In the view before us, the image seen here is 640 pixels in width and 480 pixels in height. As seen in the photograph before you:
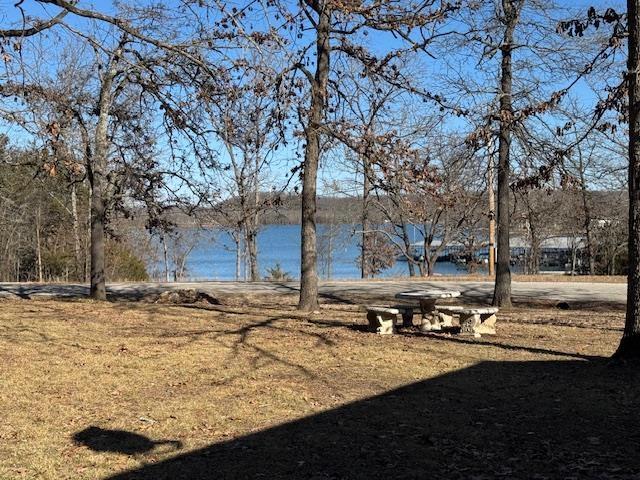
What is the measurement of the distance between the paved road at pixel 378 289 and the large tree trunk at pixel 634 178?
868 cm

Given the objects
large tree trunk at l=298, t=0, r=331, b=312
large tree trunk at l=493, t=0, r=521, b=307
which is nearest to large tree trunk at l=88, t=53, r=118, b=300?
large tree trunk at l=298, t=0, r=331, b=312

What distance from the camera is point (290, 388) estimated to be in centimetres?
680

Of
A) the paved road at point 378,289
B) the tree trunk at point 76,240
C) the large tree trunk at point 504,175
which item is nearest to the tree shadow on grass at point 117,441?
the large tree trunk at point 504,175

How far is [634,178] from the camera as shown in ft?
25.0

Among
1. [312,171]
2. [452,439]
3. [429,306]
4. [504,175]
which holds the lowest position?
[452,439]

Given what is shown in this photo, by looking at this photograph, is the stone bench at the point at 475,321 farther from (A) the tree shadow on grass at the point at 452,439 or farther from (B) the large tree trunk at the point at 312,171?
(A) the tree shadow on grass at the point at 452,439

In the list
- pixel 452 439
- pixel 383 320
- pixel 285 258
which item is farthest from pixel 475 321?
pixel 285 258

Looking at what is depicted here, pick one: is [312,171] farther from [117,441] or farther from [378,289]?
[378,289]

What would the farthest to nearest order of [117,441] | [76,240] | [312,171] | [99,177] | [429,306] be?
1. [76,240]
2. [99,177]
3. [312,171]
4. [429,306]
5. [117,441]

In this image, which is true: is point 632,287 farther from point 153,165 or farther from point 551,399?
point 153,165

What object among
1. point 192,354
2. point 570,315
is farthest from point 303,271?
point 570,315

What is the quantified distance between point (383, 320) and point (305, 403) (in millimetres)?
4308

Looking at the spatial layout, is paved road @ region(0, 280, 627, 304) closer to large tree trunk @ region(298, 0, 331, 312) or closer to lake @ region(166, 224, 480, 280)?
lake @ region(166, 224, 480, 280)

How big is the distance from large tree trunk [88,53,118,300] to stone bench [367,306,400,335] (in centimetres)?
720
